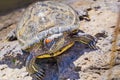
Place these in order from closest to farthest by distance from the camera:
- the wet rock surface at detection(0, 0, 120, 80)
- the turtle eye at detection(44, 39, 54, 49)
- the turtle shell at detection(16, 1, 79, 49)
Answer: the wet rock surface at detection(0, 0, 120, 80) → the turtle eye at detection(44, 39, 54, 49) → the turtle shell at detection(16, 1, 79, 49)

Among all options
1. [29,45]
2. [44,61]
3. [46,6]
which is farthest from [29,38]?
[46,6]

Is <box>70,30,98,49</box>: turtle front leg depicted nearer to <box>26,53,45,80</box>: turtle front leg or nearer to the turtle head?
the turtle head

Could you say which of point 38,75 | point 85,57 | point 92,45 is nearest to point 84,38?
point 92,45

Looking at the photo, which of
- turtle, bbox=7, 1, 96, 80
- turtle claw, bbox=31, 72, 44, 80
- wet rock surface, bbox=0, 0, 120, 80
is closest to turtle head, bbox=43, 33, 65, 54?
turtle, bbox=7, 1, 96, 80

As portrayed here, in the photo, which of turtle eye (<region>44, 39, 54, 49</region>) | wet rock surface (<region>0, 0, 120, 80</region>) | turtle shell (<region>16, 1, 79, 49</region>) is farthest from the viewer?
turtle shell (<region>16, 1, 79, 49</region>)

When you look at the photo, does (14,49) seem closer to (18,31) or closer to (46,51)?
(18,31)

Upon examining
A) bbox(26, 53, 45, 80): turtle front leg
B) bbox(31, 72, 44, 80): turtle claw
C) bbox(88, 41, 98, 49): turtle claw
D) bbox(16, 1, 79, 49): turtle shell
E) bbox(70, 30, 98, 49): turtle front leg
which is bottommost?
bbox(31, 72, 44, 80): turtle claw

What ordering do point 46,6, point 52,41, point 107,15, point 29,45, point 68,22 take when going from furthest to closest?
point 107,15
point 46,6
point 68,22
point 29,45
point 52,41
